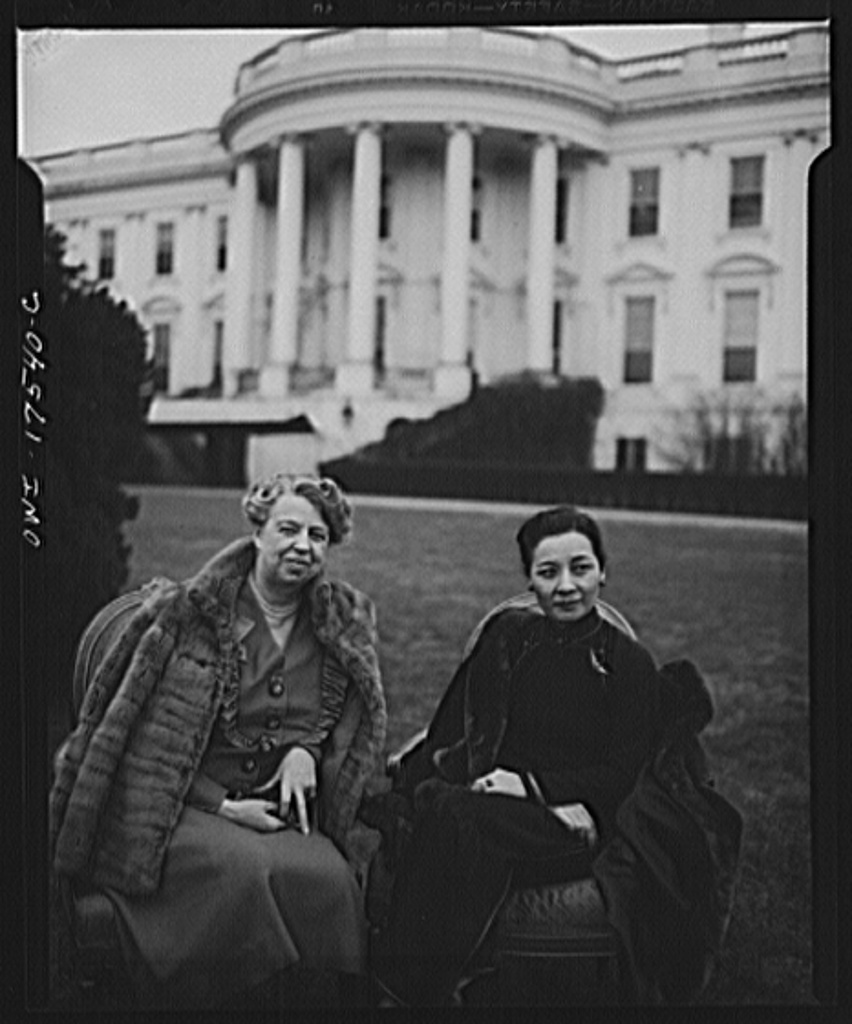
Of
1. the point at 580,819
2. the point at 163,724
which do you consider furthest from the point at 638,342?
the point at 163,724

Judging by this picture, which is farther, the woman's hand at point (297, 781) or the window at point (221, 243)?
the window at point (221, 243)

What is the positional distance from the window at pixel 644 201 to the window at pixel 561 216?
19 cm

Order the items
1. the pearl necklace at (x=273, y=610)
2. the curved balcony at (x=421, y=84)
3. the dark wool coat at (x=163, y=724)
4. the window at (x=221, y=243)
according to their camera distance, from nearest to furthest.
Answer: the dark wool coat at (x=163, y=724)
the pearl necklace at (x=273, y=610)
the curved balcony at (x=421, y=84)
the window at (x=221, y=243)

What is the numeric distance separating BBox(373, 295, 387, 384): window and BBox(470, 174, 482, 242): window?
317 mm

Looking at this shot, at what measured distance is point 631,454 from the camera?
3641 millimetres

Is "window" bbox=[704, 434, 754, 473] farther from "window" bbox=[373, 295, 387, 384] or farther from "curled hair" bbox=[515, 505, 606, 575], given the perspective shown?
"window" bbox=[373, 295, 387, 384]

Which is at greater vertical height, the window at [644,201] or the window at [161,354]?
the window at [644,201]

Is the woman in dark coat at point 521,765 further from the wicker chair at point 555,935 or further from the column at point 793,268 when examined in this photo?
the column at point 793,268

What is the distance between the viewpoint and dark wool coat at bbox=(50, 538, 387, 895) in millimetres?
3207

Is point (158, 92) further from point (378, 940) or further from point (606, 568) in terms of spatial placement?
point (378, 940)

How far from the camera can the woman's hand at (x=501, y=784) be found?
330cm

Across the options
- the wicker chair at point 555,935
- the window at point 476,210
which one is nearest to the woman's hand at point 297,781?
the wicker chair at point 555,935

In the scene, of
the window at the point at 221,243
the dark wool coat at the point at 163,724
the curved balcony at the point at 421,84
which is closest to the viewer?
the dark wool coat at the point at 163,724

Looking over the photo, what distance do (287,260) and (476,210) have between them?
0.56 meters
